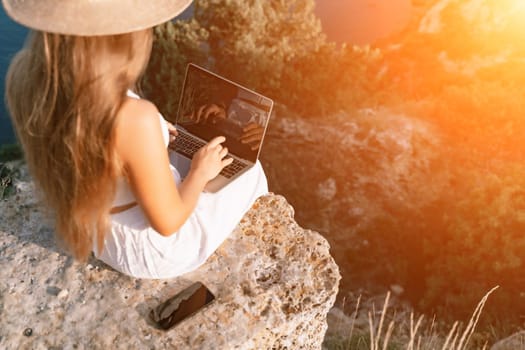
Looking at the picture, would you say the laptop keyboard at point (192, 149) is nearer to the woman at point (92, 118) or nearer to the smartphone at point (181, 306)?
the woman at point (92, 118)

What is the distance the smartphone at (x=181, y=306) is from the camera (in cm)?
231

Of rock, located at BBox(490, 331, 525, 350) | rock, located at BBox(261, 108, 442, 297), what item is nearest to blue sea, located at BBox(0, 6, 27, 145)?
rock, located at BBox(261, 108, 442, 297)

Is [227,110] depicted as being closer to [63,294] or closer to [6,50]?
[63,294]

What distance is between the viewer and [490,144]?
7977 millimetres

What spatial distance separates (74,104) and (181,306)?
40.7 inches

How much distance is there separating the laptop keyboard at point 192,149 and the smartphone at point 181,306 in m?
0.62

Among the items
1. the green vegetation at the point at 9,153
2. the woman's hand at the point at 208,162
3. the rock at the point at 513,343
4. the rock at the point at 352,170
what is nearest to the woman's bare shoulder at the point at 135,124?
the woman's hand at the point at 208,162

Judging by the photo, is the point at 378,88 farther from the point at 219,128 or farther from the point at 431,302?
the point at 219,128

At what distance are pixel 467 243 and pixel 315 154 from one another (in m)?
2.78

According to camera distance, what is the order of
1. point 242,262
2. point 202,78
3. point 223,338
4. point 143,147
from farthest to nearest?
point 202,78
point 242,262
point 223,338
point 143,147

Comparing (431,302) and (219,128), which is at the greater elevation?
(219,128)

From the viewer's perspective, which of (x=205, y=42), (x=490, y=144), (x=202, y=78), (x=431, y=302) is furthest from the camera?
(x=205, y=42)

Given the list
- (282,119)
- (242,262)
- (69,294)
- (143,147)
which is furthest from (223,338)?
(282,119)

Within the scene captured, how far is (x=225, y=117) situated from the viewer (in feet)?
9.86
